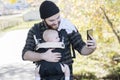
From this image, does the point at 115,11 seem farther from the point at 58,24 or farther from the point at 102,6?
the point at 58,24

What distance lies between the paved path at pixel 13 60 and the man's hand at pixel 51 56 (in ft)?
13.1

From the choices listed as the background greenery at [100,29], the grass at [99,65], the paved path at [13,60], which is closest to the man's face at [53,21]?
the background greenery at [100,29]

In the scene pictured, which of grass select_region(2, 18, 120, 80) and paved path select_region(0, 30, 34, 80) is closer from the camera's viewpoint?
grass select_region(2, 18, 120, 80)

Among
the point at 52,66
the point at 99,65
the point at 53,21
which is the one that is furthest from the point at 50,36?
the point at 99,65

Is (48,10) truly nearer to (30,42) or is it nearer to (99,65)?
(30,42)

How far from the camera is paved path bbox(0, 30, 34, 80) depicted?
287 inches

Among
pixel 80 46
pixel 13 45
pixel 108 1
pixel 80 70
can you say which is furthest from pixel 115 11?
pixel 13 45

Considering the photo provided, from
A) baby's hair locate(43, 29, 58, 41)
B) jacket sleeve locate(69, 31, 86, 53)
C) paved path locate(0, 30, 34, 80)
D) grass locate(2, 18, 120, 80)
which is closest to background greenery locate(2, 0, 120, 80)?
grass locate(2, 18, 120, 80)

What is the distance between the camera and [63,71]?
9.79ft

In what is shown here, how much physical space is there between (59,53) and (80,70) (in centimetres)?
396

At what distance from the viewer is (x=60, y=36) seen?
3.01 metres

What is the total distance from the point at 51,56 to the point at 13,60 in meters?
5.80

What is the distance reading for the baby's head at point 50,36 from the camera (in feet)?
9.71

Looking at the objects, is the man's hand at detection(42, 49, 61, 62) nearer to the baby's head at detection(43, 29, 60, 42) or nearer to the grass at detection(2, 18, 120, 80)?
the baby's head at detection(43, 29, 60, 42)
